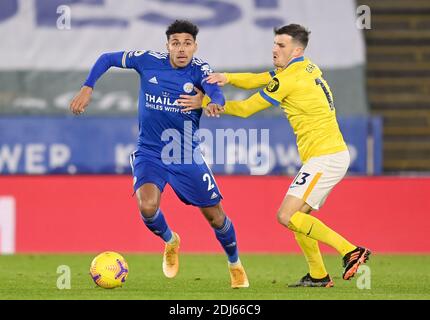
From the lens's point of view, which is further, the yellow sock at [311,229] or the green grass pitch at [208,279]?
the yellow sock at [311,229]

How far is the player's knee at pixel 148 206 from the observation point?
27.7 feet

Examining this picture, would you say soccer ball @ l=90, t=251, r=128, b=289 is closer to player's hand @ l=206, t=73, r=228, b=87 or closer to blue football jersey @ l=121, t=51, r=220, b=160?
blue football jersey @ l=121, t=51, r=220, b=160

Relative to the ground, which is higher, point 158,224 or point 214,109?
point 214,109

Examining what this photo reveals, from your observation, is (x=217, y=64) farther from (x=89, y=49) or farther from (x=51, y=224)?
(x=51, y=224)

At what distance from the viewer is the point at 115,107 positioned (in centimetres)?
1427

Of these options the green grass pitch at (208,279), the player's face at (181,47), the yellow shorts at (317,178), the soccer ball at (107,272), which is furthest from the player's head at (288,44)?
the soccer ball at (107,272)

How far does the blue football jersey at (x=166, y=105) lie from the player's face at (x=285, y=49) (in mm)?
549

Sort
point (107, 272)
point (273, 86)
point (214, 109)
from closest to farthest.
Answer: point (214, 109)
point (107, 272)
point (273, 86)

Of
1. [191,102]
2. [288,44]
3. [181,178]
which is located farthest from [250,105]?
[181,178]

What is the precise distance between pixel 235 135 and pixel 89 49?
2.31 meters

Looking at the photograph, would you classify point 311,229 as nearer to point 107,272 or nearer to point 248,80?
Answer: point 248,80

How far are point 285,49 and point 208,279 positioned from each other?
2083 mm

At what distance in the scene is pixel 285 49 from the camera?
8.45 m

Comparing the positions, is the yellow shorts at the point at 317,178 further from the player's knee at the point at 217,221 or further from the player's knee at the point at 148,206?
the player's knee at the point at 148,206
